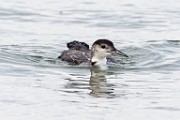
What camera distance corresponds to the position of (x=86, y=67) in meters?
19.6

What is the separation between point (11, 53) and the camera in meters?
20.4

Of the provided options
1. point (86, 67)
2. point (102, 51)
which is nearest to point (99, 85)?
point (86, 67)

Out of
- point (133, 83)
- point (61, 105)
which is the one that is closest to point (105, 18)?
point (133, 83)

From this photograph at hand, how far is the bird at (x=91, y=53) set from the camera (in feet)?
63.9

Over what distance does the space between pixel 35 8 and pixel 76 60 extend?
7091 mm

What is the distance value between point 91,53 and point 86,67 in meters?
0.55

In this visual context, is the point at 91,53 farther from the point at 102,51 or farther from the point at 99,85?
the point at 99,85

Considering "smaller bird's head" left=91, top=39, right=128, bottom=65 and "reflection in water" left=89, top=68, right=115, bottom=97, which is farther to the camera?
"smaller bird's head" left=91, top=39, right=128, bottom=65

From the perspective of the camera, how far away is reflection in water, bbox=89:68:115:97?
16.0 metres

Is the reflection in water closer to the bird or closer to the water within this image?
the water

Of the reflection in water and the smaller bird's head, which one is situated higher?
the smaller bird's head

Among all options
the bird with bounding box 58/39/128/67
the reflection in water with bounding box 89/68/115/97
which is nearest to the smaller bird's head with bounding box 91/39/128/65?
the bird with bounding box 58/39/128/67

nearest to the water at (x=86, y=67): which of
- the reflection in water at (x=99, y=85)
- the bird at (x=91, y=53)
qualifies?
the reflection in water at (x=99, y=85)

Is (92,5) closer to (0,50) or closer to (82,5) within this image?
(82,5)
